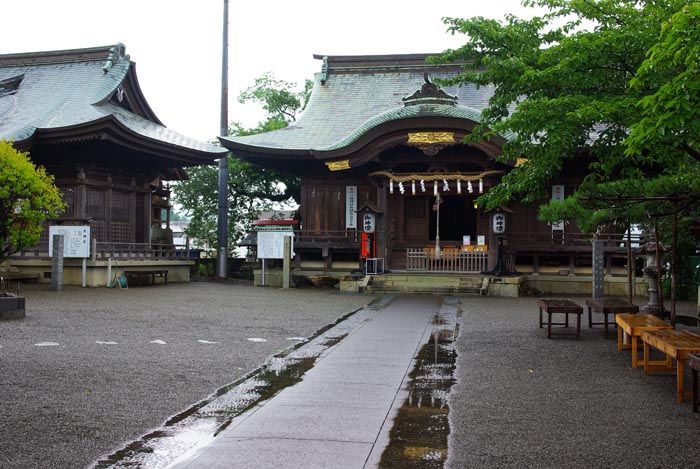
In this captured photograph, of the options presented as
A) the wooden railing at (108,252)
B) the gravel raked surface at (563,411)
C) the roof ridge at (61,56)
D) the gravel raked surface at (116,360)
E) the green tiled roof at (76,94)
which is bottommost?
the gravel raked surface at (563,411)

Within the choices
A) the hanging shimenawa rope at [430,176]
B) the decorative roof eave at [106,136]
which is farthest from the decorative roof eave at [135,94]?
the hanging shimenawa rope at [430,176]

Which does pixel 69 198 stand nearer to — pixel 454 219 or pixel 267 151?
pixel 267 151

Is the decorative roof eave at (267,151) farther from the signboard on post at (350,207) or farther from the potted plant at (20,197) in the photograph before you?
the potted plant at (20,197)

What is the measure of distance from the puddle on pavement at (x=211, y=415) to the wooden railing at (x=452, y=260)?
38.3ft

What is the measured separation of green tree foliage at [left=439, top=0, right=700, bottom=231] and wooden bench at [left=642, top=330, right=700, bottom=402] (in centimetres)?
197

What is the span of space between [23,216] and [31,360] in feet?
31.4

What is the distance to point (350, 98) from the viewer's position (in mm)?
27484

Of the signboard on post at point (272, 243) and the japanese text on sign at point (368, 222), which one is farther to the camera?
the signboard on post at point (272, 243)

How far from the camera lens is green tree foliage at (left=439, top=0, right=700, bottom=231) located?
7.89 metres

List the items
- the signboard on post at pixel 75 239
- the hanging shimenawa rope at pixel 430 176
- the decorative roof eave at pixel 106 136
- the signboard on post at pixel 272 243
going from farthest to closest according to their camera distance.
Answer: the signboard on post at pixel 272 243 → the hanging shimenawa rope at pixel 430 176 → the decorative roof eave at pixel 106 136 → the signboard on post at pixel 75 239

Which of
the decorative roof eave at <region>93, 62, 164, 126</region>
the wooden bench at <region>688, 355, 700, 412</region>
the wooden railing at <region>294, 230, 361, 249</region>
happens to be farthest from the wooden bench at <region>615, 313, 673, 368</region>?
the decorative roof eave at <region>93, 62, 164, 126</region>

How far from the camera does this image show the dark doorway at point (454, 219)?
24031mm

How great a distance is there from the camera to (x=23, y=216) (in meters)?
16.6

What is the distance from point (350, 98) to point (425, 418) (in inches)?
899
